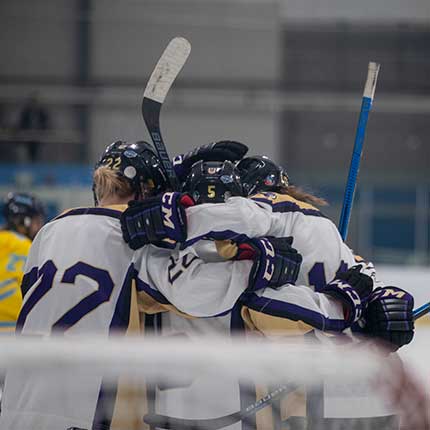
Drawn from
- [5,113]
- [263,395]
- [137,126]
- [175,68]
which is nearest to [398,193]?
[137,126]

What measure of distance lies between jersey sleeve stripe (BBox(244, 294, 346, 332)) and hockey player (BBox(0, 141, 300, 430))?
0.04 metres

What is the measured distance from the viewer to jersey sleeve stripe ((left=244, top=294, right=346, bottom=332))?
1812 mm

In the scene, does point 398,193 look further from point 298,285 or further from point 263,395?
point 263,395

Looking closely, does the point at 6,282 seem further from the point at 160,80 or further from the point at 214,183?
the point at 214,183

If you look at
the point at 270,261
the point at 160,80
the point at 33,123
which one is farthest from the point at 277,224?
the point at 33,123

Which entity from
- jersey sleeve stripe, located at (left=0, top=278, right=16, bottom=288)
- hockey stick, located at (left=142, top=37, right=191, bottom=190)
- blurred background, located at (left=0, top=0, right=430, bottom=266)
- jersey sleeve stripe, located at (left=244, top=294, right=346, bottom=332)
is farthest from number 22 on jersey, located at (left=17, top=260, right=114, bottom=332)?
blurred background, located at (left=0, top=0, right=430, bottom=266)

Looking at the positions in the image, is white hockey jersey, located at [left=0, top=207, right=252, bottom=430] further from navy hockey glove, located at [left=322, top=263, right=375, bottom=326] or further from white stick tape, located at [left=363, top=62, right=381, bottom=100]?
white stick tape, located at [left=363, top=62, right=381, bottom=100]

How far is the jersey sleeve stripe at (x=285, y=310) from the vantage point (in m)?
1.81

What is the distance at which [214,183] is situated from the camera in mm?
1850

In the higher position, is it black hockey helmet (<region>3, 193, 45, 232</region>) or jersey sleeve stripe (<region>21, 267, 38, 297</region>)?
jersey sleeve stripe (<region>21, 267, 38, 297</region>)

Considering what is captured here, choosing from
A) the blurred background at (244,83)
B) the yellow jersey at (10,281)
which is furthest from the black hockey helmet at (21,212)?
the blurred background at (244,83)

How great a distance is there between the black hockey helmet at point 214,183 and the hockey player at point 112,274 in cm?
9

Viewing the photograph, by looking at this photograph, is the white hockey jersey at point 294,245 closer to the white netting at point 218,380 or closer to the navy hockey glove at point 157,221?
the navy hockey glove at point 157,221

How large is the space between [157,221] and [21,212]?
7.36ft
